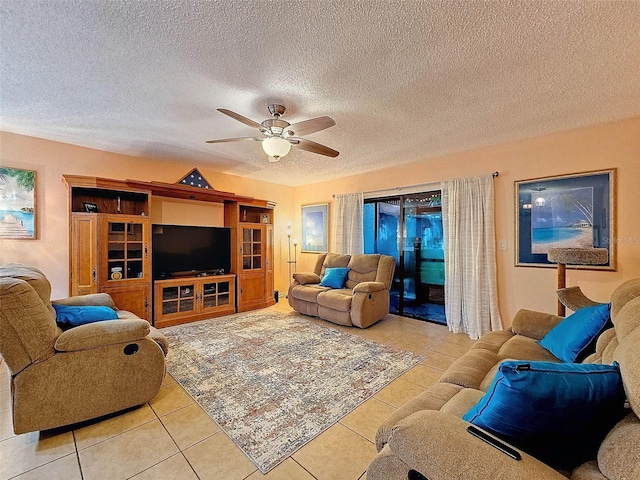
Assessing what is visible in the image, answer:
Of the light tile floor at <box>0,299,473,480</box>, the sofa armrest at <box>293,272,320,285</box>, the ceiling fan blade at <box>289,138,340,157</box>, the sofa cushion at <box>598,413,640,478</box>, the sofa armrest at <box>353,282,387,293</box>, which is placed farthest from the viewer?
the sofa armrest at <box>293,272,320,285</box>

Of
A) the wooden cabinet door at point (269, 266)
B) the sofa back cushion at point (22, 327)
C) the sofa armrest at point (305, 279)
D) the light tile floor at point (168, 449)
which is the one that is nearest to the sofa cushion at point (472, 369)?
the light tile floor at point (168, 449)

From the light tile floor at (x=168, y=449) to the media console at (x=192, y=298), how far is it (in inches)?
67.9

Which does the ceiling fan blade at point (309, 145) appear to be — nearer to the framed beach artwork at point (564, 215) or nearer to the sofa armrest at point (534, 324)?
the sofa armrest at point (534, 324)

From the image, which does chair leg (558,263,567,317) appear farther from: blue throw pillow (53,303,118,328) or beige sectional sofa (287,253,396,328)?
blue throw pillow (53,303,118,328)

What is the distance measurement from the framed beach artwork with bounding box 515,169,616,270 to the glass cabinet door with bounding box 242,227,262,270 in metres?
3.90

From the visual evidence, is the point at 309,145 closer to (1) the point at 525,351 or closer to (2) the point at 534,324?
(1) the point at 525,351

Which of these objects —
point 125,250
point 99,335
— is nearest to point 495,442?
point 99,335

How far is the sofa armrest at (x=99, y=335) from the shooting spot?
1.84 meters

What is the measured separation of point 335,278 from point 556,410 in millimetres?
3759

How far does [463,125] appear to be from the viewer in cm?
298

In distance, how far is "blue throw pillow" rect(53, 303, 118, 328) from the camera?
7.09 feet

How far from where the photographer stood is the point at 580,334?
1734mm

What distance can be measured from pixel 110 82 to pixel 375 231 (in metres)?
4.04

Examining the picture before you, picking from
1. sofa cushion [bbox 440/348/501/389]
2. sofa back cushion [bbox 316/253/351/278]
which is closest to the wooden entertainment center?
sofa back cushion [bbox 316/253/351/278]
